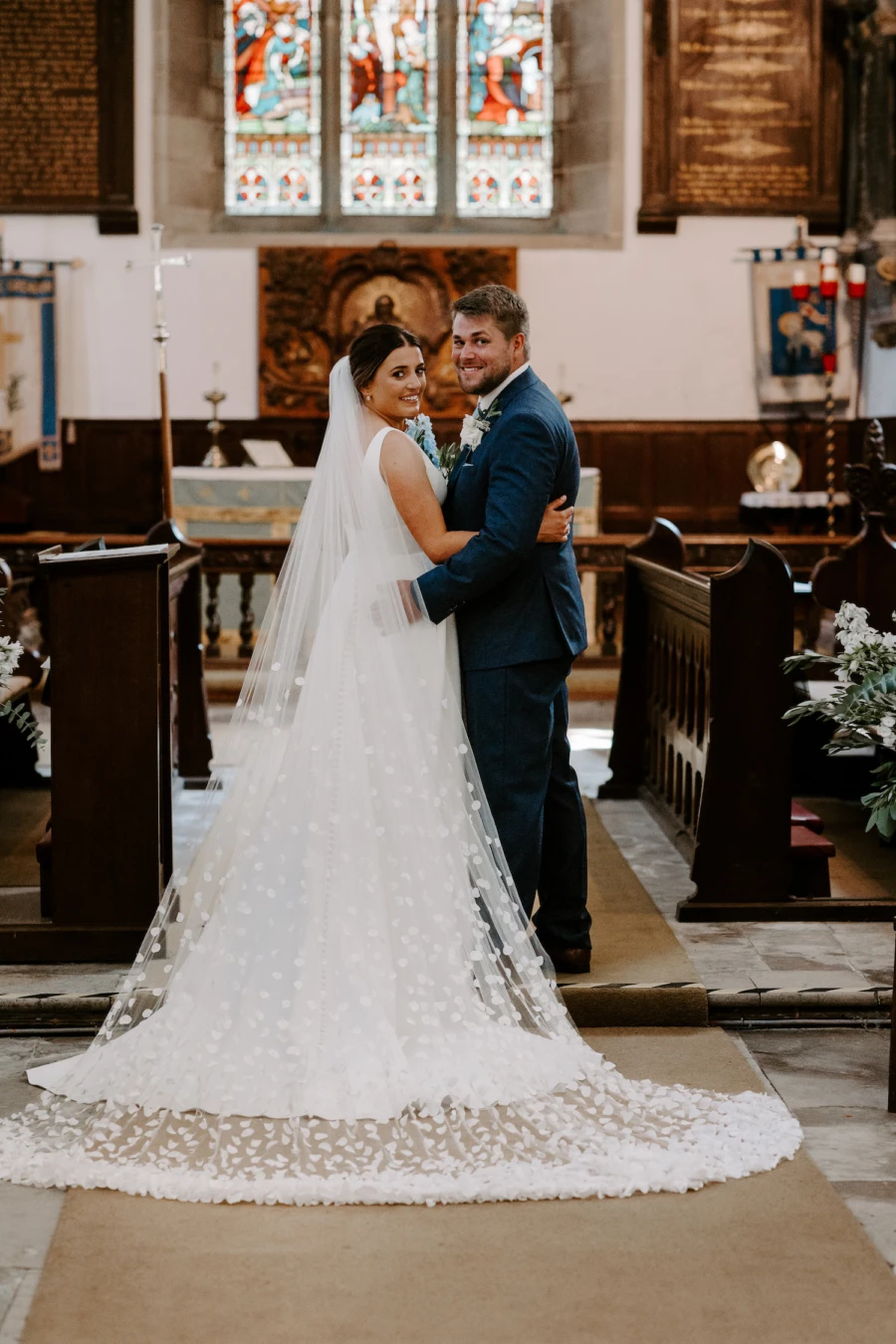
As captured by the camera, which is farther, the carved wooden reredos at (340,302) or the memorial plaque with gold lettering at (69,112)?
the carved wooden reredos at (340,302)

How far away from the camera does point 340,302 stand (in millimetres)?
11125

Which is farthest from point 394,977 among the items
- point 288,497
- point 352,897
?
point 288,497

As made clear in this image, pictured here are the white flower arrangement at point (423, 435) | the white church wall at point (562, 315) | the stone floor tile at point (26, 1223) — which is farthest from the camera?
the white church wall at point (562, 315)

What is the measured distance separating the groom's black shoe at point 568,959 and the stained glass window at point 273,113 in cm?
891

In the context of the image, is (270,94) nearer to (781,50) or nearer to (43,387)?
(43,387)

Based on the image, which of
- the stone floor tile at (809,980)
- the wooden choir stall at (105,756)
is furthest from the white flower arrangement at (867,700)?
the wooden choir stall at (105,756)

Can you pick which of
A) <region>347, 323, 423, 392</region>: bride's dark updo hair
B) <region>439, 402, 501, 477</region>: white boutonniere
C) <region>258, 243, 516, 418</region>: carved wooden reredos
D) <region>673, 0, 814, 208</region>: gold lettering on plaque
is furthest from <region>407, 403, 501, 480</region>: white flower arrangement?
<region>673, 0, 814, 208</region>: gold lettering on plaque

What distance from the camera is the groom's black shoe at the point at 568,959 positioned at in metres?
3.67

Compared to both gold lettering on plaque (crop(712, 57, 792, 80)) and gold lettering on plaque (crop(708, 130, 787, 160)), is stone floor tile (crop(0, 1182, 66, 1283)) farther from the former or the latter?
gold lettering on plaque (crop(712, 57, 792, 80))

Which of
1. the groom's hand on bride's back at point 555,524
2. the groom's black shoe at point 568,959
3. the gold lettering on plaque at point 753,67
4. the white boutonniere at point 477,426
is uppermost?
the gold lettering on plaque at point 753,67

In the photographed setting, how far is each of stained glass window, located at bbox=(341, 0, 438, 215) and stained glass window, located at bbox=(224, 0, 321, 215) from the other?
25 centimetres

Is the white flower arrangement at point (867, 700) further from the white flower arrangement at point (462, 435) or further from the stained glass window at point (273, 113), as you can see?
the stained glass window at point (273, 113)

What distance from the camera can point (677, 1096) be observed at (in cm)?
301

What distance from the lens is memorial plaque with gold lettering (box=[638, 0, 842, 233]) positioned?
11070 millimetres
